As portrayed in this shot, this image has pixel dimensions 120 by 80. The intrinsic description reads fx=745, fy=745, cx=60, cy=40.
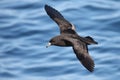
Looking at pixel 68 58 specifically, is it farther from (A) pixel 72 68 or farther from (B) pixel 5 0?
(B) pixel 5 0

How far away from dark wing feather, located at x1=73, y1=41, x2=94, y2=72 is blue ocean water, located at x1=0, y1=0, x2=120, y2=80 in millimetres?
4657

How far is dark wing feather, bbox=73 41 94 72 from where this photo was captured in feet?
42.1

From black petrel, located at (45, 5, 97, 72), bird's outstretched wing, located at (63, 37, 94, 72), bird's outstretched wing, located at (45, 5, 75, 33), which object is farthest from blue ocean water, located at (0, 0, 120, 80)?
bird's outstretched wing, located at (63, 37, 94, 72)

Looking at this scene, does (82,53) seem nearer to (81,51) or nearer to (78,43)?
(81,51)

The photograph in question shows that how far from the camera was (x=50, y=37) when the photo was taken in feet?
64.7

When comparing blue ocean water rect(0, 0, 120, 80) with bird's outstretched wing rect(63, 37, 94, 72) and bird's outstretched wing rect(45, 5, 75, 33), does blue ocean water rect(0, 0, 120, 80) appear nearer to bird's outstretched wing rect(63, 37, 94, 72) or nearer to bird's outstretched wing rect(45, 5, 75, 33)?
bird's outstretched wing rect(45, 5, 75, 33)

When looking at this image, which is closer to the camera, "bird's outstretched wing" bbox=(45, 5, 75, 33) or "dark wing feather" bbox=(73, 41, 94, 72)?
"dark wing feather" bbox=(73, 41, 94, 72)

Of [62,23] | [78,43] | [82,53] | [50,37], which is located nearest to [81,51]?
[82,53]

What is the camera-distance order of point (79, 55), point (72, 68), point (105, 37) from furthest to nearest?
point (105, 37) < point (72, 68) < point (79, 55)

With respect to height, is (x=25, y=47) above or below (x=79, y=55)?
above

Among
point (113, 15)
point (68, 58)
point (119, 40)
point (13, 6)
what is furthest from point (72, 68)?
point (13, 6)

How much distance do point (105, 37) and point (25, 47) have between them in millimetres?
2129

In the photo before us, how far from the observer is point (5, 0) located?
906 inches

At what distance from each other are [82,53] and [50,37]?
6633 mm
